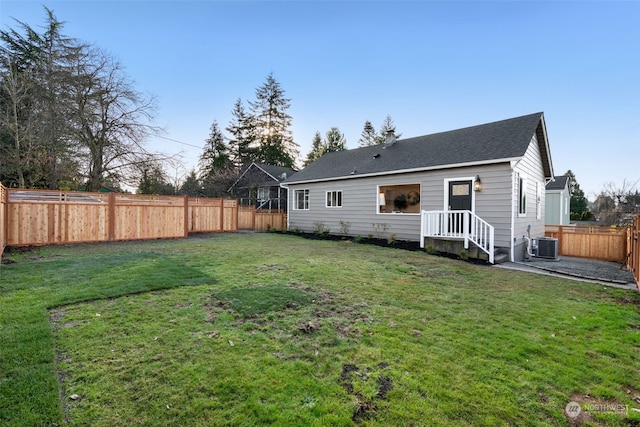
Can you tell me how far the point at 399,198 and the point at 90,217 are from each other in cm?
1138

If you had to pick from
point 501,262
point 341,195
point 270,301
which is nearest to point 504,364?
point 270,301

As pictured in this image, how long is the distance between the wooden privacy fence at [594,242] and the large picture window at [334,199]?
28.6ft

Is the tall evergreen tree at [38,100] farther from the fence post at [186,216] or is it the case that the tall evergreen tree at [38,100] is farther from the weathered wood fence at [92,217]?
the fence post at [186,216]

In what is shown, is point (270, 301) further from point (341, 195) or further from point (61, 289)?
point (341, 195)

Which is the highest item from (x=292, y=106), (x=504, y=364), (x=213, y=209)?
(x=292, y=106)

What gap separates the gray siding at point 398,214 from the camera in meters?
8.69

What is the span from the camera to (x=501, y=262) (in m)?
8.27

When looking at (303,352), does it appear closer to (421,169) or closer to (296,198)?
(421,169)

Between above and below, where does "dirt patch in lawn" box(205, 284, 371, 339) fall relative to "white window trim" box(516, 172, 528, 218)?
below

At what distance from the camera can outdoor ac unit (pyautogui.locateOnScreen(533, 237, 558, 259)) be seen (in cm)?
909

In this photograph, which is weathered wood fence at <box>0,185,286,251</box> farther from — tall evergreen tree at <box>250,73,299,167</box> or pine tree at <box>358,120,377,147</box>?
pine tree at <box>358,120,377,147</box>

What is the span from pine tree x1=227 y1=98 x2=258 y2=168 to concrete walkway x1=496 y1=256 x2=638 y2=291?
30752 mm

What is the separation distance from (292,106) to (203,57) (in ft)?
71.3

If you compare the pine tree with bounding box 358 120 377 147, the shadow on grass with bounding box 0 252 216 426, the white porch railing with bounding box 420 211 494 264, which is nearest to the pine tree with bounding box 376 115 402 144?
the pine tree with bounding box 358 120 377 147
